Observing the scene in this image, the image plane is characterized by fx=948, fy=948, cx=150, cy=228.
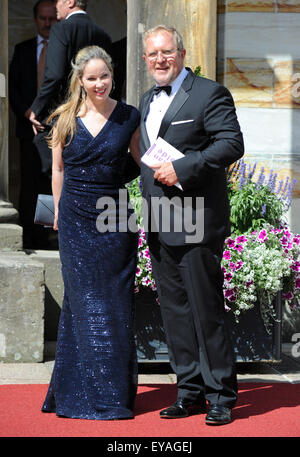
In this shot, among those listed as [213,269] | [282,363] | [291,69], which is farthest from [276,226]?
[213,269]

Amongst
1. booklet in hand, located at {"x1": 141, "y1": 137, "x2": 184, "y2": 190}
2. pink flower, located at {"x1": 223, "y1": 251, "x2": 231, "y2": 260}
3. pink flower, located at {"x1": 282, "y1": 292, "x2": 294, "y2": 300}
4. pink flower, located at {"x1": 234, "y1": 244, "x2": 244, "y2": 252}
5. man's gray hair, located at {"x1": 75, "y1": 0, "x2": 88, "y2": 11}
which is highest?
man's gray hair, located at {"x1": 75, "y1": 0, "x2": 88, "y2": 11}

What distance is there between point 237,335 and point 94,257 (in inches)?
56.8

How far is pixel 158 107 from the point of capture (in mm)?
4898

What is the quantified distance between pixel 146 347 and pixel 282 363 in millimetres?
1058

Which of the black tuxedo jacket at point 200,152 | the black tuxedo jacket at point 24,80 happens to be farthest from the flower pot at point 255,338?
the black tuxedo jacket at point 24,80

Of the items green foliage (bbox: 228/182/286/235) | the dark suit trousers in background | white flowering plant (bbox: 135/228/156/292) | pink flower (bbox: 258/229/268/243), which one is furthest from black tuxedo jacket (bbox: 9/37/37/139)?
pink flower (bbox: 258/229/268/243)

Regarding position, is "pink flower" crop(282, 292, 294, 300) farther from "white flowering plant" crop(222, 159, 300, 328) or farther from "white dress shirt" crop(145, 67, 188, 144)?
"white dress shirt" crop(145, 67, 188, 144)

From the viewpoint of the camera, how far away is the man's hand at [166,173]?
4648 millimetres

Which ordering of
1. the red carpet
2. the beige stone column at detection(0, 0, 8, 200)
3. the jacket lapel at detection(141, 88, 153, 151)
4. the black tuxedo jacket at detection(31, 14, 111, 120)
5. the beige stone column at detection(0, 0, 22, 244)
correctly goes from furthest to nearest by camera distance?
the beige stone column at detection(0, 0, 8, 200) < the beige stone column at detection(0, 0, 22, 244) < the black tuxedo jacket at detection(31, 14, 111, 120) < the jacket lapel at detection(141, 88, 153, 151) < the red carpet

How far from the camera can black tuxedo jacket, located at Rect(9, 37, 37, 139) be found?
8.51 m

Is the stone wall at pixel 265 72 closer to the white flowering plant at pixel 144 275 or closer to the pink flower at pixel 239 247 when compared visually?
the pink flower at pixel 239 247

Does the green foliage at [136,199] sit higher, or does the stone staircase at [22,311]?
the green foliage at [136,199]

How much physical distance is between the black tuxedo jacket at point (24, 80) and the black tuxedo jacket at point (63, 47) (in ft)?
5.83
